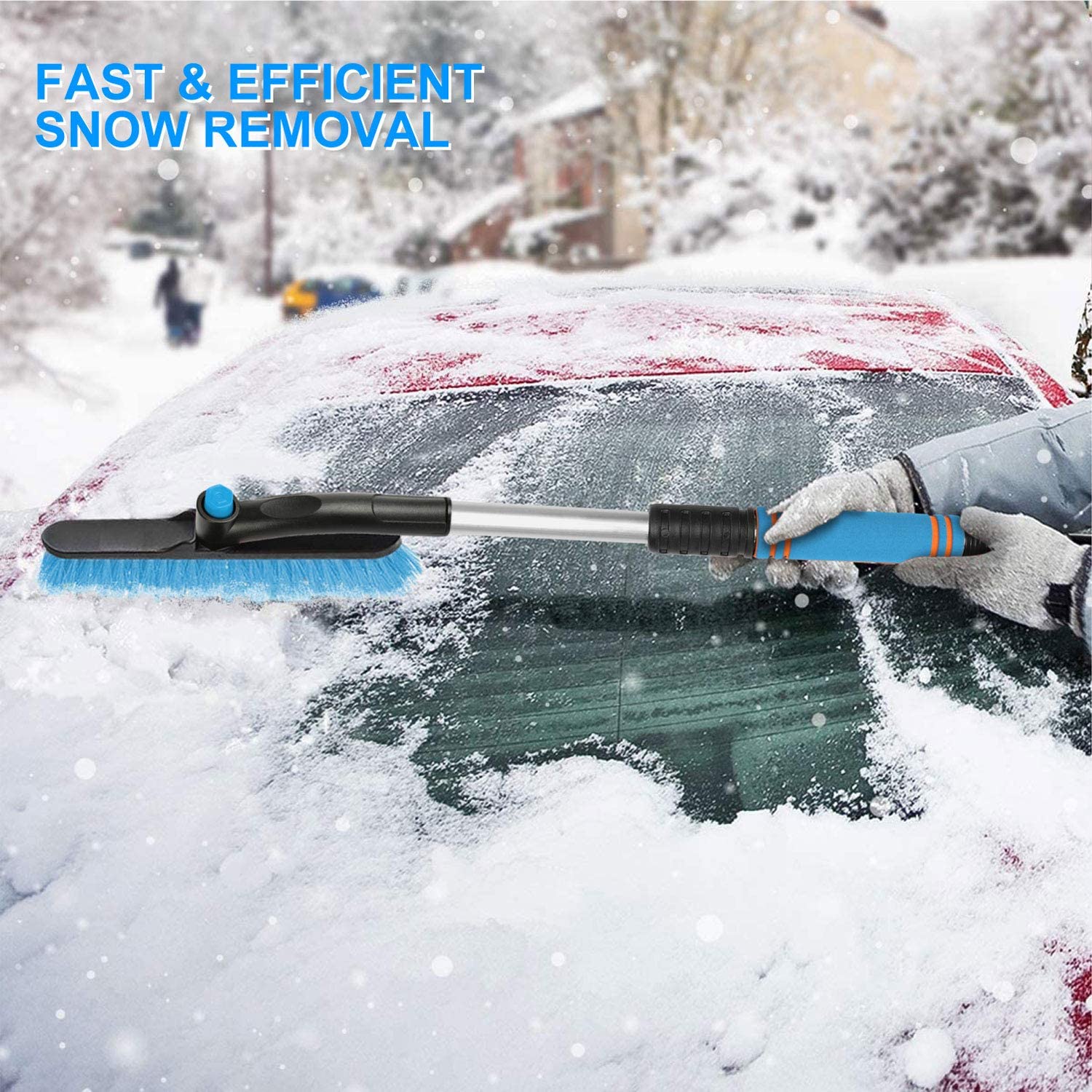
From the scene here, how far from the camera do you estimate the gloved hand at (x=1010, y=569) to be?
1033mm

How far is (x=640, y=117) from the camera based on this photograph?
7652 mm

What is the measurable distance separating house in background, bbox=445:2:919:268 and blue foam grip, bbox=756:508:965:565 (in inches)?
260

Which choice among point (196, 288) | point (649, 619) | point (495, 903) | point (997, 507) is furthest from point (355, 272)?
point (495, 903)

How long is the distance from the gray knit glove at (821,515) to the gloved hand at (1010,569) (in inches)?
3.0

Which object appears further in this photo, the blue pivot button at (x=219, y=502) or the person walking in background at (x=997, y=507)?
the blue pivot button at (x=219, y=502)

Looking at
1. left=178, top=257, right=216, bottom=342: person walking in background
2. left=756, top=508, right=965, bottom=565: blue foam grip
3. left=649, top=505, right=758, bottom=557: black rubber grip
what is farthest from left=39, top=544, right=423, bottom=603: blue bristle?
left=178, top=257, right=216, bottom=342: person walking in background

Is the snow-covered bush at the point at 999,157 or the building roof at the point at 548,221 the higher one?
the snow-covered bush at the point at 999,157

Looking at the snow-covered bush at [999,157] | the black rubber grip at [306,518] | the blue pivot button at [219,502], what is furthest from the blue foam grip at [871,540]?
the snow-covered bush at [999,157]

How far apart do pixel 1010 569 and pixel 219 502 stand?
864mm

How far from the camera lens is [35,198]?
4965 millimetres

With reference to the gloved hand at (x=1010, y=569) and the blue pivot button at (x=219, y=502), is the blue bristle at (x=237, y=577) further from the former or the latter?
the gloved hand at (x=1010, y=569)

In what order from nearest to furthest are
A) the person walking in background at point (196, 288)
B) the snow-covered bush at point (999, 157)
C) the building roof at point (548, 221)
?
the person walking in background at point (196, 288) → the snow-covered bush at point (999, 157) → the building roof at point (548, 221)

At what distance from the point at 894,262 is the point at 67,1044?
7.22 m

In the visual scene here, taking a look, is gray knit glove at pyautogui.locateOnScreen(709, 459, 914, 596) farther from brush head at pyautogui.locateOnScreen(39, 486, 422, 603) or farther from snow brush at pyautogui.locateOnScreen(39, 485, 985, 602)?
brush head at pyautogui.locateOnScreen(39, 486, 422, 603)
